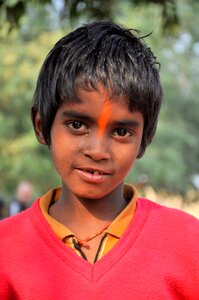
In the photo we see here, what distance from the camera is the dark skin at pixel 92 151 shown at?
2.21 meters

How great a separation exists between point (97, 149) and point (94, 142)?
0.03 metres

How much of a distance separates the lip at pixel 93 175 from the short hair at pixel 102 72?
0.73 feet

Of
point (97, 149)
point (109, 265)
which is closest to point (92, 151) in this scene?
point (97, 149)

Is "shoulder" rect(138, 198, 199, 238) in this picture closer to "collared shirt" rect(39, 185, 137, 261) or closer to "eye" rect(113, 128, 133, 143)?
"collared shirt" rect(39, 185, 137, 261)

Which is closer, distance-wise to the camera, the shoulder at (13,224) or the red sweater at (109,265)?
the red sweater at (109,265)

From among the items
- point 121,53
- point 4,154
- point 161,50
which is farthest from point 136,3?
point 161,50

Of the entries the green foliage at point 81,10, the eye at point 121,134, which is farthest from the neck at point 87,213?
the green foliage at point 81,10

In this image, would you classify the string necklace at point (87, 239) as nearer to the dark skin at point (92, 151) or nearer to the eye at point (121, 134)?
the dark skin at point (92, 151)

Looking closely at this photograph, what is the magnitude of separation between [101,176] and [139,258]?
0.30 metres

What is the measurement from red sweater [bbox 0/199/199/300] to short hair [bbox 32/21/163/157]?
0.30 meters

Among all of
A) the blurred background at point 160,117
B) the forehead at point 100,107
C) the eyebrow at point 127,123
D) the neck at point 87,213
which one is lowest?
the blurred background at point 160,117

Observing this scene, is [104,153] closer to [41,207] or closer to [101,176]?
[101,176]

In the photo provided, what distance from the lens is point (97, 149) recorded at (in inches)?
86.4

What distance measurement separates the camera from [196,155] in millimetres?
28344
